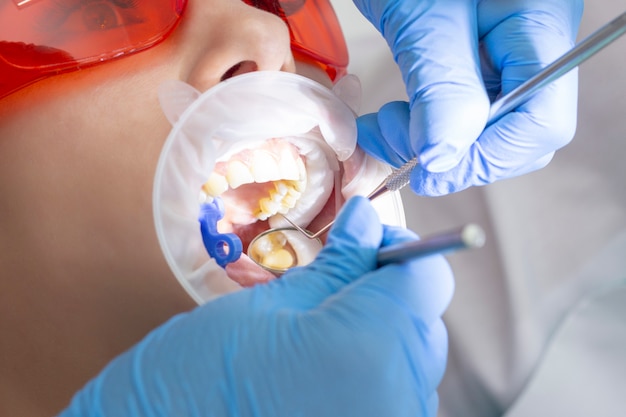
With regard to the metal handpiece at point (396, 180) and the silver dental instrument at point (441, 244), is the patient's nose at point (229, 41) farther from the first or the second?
the silver dental instrument at point (441, 244)

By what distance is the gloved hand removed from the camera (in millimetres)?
1053

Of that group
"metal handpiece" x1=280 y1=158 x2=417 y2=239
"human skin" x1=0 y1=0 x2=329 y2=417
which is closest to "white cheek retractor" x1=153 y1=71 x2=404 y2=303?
"human skin" x1=0 y1=0 x2=329 y2=417

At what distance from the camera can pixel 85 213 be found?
959mm

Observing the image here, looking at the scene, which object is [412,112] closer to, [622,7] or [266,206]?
[266,206]

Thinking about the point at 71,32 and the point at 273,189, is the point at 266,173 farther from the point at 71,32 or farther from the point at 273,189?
the point at 71,32

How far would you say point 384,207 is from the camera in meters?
1.25

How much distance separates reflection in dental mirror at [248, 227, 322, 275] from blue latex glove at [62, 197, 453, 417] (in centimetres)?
39

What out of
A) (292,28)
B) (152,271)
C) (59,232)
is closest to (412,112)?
(292,28)

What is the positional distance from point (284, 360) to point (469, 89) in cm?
60

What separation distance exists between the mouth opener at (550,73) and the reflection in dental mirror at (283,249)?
198 millimetres

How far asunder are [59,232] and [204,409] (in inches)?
15.8

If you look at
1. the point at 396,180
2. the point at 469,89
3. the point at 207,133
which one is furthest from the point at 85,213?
the point at 469,89

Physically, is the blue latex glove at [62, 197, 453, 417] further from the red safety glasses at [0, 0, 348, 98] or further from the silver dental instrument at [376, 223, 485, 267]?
the red safety glasses at [0, 0, 348, 98]

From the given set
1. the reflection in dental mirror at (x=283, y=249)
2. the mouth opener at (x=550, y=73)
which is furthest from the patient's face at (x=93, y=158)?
the mouth opener at (x=550, y=73)
